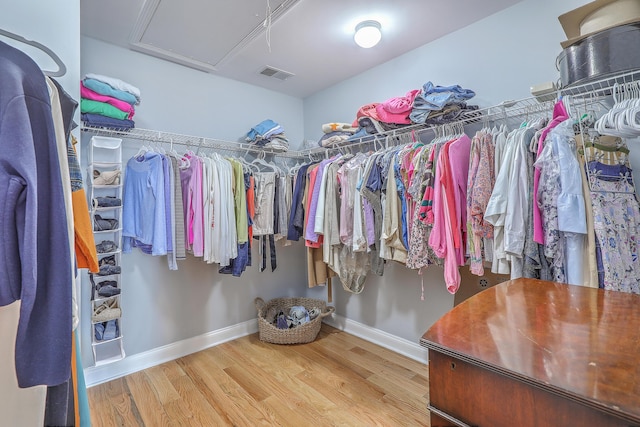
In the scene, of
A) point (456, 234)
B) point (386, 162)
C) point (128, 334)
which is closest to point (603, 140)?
point (456, 234)

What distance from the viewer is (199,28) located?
2.04 m

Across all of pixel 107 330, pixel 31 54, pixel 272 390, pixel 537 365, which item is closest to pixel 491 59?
pixel 537 365

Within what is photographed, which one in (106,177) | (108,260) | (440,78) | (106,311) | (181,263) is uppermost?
(440,78)

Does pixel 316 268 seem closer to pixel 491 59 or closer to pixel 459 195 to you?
pixel 459 195

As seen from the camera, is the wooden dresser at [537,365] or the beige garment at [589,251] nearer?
the wooden dresser at [537,365]

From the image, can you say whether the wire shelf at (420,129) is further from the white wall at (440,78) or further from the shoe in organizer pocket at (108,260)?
the shoe in organizer pocket at (108,260)

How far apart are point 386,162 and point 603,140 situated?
108cm

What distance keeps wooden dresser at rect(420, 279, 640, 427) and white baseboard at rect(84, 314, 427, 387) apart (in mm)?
1699

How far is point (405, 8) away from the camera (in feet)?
6.22

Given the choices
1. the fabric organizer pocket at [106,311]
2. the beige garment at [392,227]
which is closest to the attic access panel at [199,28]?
the beige garment at [392,227]

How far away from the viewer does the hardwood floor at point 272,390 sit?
1786 millimetres

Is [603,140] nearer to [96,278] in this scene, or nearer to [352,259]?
[352,259]

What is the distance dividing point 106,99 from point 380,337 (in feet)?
8.85

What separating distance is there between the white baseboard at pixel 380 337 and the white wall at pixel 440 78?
0.05 m
